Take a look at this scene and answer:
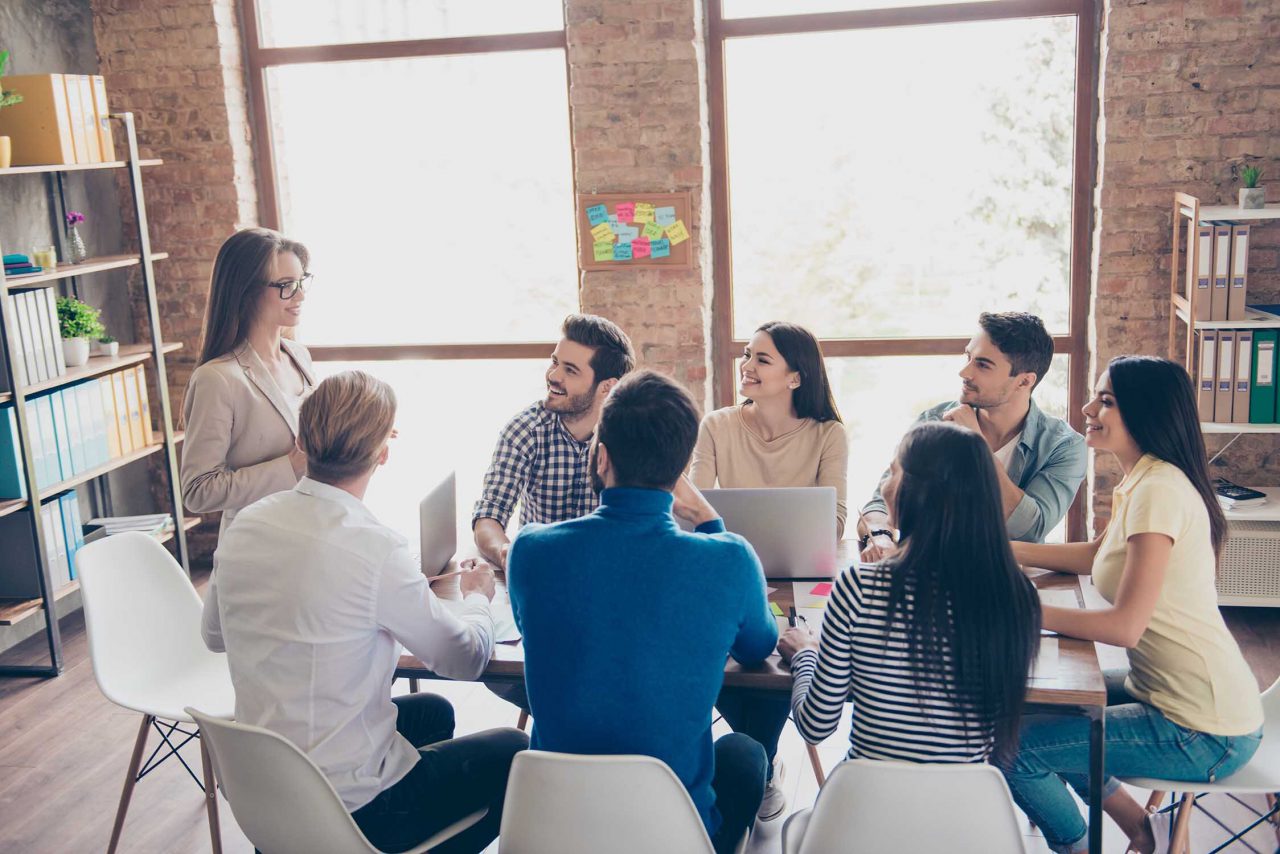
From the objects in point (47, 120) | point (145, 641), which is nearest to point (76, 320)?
point (47, 120)

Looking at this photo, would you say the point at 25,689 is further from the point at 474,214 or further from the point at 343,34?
the point at 343,34

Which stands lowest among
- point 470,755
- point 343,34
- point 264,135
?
point 470,755

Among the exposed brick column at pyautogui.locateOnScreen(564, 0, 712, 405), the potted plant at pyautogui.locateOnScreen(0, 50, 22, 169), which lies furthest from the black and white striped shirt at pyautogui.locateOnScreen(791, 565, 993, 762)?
the potted plant at pyautogui.locateOnScreen(0, 50, 22, 169)

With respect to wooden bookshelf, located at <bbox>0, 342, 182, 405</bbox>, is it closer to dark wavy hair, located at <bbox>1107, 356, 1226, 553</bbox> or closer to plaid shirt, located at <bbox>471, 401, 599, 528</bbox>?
plaid shirt, located at <bbox>471, 401, 599, 528</bbox>

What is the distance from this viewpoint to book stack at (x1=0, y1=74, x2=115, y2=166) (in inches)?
175

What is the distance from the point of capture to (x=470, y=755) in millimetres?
2479

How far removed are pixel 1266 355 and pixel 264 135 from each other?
4210mm

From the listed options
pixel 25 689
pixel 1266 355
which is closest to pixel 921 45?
pixel 1266 355

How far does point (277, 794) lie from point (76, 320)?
3169 mm

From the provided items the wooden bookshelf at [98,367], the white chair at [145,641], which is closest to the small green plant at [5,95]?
the wooden bookshelf at [98,367]

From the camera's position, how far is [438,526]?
290 centimetres

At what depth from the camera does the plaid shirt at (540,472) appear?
328 cm

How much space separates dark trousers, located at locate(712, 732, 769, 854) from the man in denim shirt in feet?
3.02

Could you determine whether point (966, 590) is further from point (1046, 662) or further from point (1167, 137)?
point (1167, 137)
